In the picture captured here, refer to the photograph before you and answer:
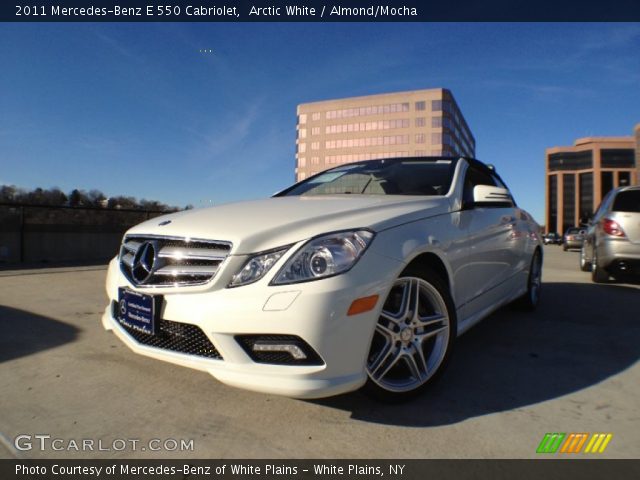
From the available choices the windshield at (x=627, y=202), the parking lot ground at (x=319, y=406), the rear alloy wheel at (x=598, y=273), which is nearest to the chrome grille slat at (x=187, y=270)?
the parking lot ground at (x=319, y=406)

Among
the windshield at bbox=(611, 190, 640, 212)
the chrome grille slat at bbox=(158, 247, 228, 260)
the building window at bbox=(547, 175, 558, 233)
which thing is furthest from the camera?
the building window at bbox=(547, 175, 558, 233)

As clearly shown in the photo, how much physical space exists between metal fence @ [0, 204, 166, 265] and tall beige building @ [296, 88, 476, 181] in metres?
A: 63.8

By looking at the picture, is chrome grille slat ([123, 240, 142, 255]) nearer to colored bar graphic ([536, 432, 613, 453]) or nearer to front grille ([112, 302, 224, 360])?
front grille ([112, 302, 224, 360])

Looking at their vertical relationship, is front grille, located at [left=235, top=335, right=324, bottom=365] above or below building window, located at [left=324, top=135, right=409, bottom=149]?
below

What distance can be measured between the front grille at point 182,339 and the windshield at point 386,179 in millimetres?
1722

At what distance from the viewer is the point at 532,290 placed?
4.24 meters

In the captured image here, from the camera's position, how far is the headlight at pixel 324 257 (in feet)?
5.52

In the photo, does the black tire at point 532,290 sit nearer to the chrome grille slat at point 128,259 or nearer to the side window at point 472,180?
the side window at point 472,180

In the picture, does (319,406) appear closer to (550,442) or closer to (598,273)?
(550,442)

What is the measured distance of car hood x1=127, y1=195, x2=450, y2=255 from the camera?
5.95 feet

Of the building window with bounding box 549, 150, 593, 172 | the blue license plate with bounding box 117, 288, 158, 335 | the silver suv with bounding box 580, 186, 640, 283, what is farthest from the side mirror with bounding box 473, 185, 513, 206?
the building window with bounding box 549, 150, 593, 172

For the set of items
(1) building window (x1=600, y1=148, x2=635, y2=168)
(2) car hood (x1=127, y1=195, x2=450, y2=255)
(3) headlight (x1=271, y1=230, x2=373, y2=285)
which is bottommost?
(3) headlight (x1=271, y1=230, x2=373, y2=285)

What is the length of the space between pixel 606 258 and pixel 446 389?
4.71 meters

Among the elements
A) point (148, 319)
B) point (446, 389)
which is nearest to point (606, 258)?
point (446, 389)
